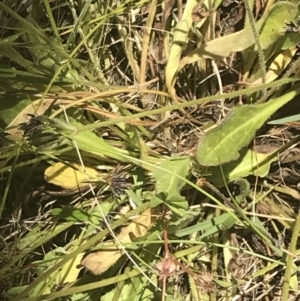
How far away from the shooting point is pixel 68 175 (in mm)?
1109

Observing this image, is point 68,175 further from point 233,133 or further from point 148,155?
point 233,133

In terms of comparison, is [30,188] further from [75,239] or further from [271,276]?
[271,276]

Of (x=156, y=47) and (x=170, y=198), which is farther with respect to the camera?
(x=156, y=47)

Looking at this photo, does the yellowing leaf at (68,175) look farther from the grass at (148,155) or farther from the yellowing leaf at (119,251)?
the yellowing leaf at (119,251)

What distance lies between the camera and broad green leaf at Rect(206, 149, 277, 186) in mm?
1081

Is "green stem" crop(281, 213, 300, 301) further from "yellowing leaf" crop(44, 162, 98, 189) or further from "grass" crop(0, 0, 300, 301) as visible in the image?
"yellowing leaf" crop(44, 162, 98, 189)

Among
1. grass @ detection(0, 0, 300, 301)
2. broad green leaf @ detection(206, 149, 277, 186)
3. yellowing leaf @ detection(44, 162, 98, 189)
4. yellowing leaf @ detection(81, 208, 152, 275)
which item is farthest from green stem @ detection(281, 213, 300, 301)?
yellowing leaf @ detection(44, 162, 98, 189)

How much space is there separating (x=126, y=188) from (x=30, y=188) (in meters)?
0.21

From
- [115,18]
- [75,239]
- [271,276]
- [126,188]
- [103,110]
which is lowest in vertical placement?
[271,276]

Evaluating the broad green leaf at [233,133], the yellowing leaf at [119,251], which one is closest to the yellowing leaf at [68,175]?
the yellowing leaf at [119,251]

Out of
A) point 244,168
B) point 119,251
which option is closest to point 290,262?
point 244,168

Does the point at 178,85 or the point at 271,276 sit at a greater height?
the point at 178,85

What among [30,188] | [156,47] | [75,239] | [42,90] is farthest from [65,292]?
Answer: [156,47]

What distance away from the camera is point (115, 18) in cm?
115
